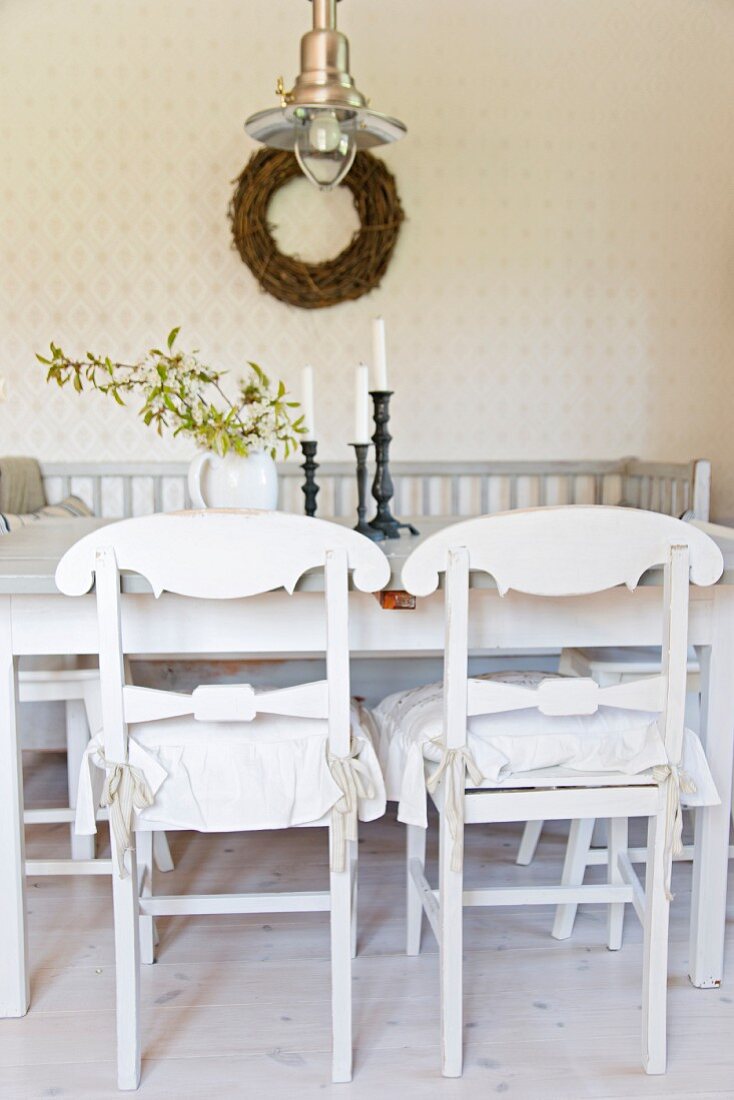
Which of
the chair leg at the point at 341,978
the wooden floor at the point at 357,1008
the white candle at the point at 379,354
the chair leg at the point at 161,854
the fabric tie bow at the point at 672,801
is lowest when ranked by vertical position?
the wooden floor at the point at 357,1008

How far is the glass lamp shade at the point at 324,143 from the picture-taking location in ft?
6.81

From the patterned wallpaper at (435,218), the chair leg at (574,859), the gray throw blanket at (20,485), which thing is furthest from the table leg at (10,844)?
the patterned wallpaper at (435,218)

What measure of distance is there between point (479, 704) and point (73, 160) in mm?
2758

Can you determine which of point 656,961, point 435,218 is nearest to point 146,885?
point 656,961

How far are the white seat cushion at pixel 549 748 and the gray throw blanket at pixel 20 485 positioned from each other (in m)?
1.88

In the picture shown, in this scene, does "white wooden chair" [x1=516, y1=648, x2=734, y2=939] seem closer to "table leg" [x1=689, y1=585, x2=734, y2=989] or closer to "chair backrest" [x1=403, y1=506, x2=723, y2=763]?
"table leg" [x1=689, y1=585, x2=734, y2=989]

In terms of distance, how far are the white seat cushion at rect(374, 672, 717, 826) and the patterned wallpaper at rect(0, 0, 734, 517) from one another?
211cm

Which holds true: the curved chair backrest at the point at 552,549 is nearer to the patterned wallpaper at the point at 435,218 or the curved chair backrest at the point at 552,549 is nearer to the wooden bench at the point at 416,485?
the wooden bench at the point at 416,485

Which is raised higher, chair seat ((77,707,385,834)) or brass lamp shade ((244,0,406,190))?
brass lamp shade ((244,0,406,190))

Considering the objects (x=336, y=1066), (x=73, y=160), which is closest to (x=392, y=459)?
(x=73, y=160)

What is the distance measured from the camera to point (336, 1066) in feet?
4.87

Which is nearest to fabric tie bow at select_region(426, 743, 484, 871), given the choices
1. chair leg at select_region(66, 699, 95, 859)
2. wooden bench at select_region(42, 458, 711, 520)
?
chair leg at select_region(66, 699, 95, 859)

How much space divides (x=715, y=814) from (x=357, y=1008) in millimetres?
677

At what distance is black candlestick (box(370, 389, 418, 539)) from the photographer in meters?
1.87
